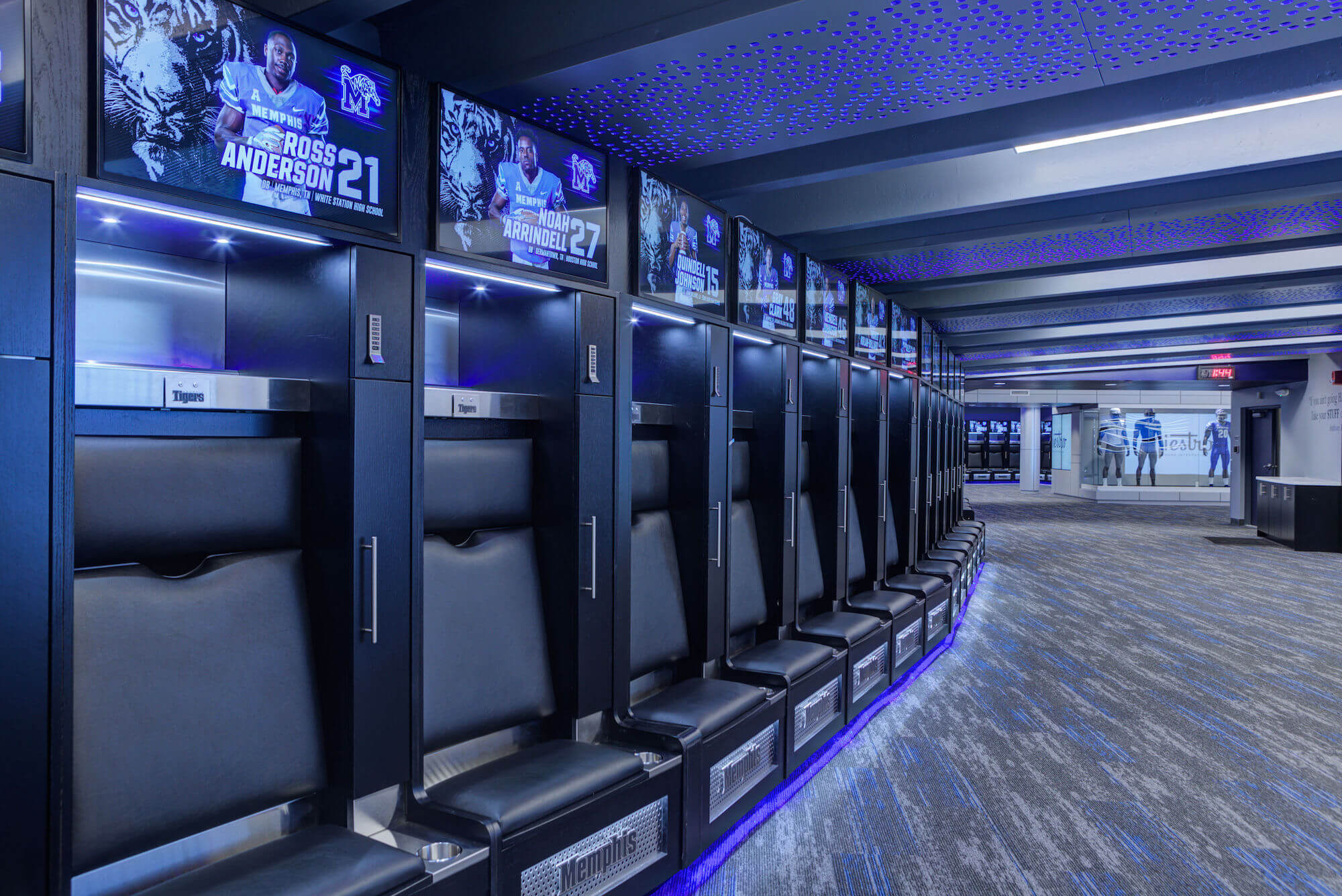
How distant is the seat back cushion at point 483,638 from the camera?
8.27 ft

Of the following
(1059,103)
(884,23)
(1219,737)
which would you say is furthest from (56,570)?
(1219,737)

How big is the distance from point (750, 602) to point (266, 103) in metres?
3.13

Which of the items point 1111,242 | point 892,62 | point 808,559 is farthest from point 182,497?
point 1111,242

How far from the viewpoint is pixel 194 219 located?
182 cm

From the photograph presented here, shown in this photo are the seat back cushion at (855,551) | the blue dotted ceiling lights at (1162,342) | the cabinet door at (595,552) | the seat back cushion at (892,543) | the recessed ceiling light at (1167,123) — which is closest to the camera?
the cabinet door at (595,552)

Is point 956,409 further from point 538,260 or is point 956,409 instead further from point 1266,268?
point 538,260

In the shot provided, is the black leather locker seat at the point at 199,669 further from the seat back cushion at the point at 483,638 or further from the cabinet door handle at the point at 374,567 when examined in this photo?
the seat back cushion at the point at 483,638

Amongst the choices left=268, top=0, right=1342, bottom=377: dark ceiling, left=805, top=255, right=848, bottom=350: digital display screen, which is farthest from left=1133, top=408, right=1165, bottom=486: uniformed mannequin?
left=805, top=255, right=848, bottom=350: digital display screen

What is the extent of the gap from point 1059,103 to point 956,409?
28.6 feet

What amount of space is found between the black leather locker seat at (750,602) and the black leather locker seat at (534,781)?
1.21 m

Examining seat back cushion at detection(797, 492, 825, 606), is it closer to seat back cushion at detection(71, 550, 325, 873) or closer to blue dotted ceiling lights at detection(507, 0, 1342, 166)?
blue dotted ceiling lights at detection(507, 0, 1342, 166)

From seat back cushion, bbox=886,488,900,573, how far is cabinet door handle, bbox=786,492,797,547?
235 cm

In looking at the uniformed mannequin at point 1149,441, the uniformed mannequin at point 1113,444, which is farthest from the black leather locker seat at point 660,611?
the uniformed mannequin at point 1149,441

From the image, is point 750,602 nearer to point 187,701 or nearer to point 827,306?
point 827,306
